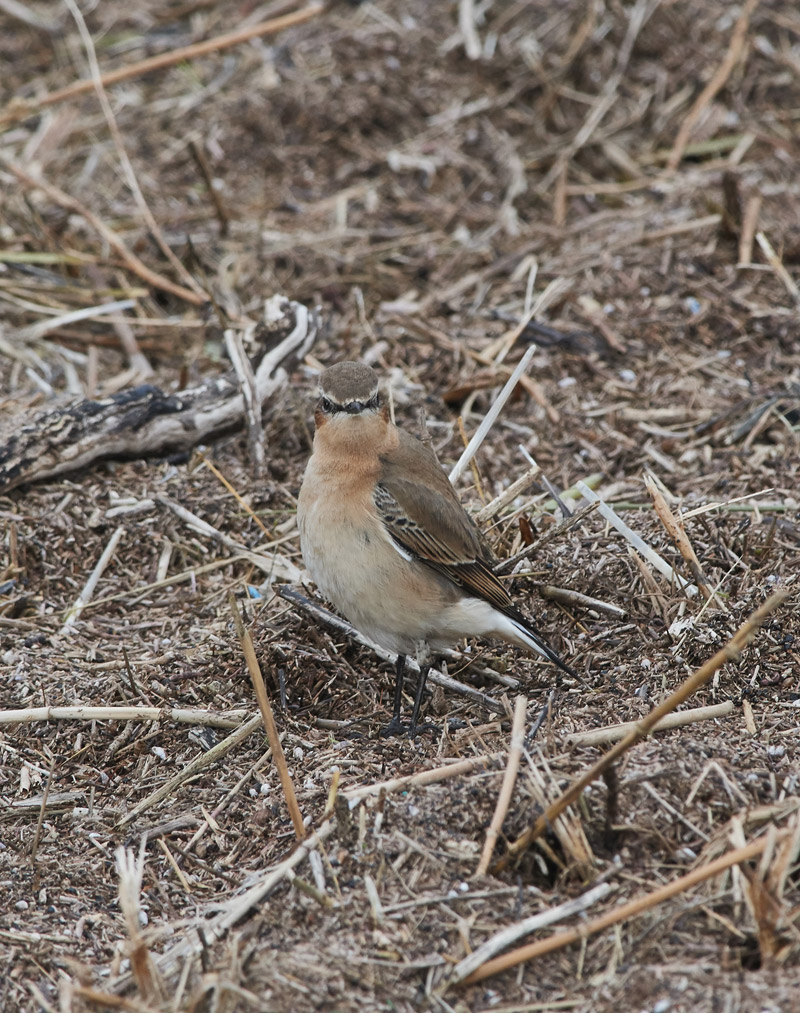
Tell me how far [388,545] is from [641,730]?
1906 millimetres

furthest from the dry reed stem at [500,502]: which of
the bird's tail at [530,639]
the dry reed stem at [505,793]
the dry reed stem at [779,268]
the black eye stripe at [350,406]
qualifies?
the dry reed stem at [779,268]

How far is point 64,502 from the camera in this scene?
21.2 ft

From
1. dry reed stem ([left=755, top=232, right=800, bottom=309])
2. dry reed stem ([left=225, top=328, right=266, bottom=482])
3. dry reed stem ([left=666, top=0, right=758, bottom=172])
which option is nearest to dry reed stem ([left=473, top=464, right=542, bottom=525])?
dry reed stem ([left=225, top=328, right=266, bottom=482])

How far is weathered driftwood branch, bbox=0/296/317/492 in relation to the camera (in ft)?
Answer: 21.2

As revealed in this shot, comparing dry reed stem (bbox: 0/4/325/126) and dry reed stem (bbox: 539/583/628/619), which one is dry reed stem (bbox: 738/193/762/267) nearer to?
dry reed stem (bbox: 539/583/628/619)

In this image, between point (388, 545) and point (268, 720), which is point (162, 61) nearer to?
point (388, 545)

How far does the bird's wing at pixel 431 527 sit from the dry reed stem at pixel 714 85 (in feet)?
17.7

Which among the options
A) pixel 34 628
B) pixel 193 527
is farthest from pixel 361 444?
pixel 34 628

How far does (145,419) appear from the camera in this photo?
671 cm

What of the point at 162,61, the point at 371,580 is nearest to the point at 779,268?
the point at 371,580

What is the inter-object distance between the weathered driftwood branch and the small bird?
1.62m

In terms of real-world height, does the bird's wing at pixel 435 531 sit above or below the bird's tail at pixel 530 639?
above

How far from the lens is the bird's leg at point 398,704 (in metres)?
5.04

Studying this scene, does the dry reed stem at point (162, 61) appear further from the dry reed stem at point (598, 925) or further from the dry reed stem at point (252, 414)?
the dry reed stem at point (598, 925)
